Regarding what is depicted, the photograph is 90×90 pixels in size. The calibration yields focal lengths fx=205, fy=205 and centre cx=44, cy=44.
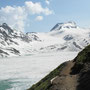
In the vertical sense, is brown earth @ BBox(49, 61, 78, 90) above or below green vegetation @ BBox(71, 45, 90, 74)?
below

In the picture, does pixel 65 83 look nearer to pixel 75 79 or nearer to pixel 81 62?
pixel 75 79

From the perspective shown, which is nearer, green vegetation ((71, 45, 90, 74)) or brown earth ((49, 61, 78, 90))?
brown earth ((49, 61, 78, 90))

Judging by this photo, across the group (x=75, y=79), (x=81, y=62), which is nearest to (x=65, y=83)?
(x=75, y=79)

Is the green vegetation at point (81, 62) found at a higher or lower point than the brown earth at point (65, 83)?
higher

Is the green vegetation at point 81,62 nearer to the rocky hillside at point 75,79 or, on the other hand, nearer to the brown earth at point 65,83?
the rocky hillside at point 75,79

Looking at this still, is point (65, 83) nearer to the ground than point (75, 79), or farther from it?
nearer to the ground

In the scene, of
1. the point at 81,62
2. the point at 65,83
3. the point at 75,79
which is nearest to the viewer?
the point at 65,83

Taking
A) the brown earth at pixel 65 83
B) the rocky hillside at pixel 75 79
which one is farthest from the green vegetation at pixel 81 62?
the brown earth at pixel 65 83

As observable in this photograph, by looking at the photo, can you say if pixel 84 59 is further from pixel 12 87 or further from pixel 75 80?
pixel 12 87

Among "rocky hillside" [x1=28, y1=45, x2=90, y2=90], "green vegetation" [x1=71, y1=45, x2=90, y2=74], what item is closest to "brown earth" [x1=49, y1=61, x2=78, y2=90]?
"rocky hillside" [x1=28, y1=45, x2=90, y2=90]

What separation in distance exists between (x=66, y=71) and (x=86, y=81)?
16.2ft

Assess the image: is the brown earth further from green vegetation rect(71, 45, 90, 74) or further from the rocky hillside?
green vegetation rect(71, 45, 90, 74)

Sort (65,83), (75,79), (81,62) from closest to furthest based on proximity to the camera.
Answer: (65,83)
(75,79)
(81,62)

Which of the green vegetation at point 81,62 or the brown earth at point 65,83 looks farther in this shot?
the green vegetation at point 81,62
